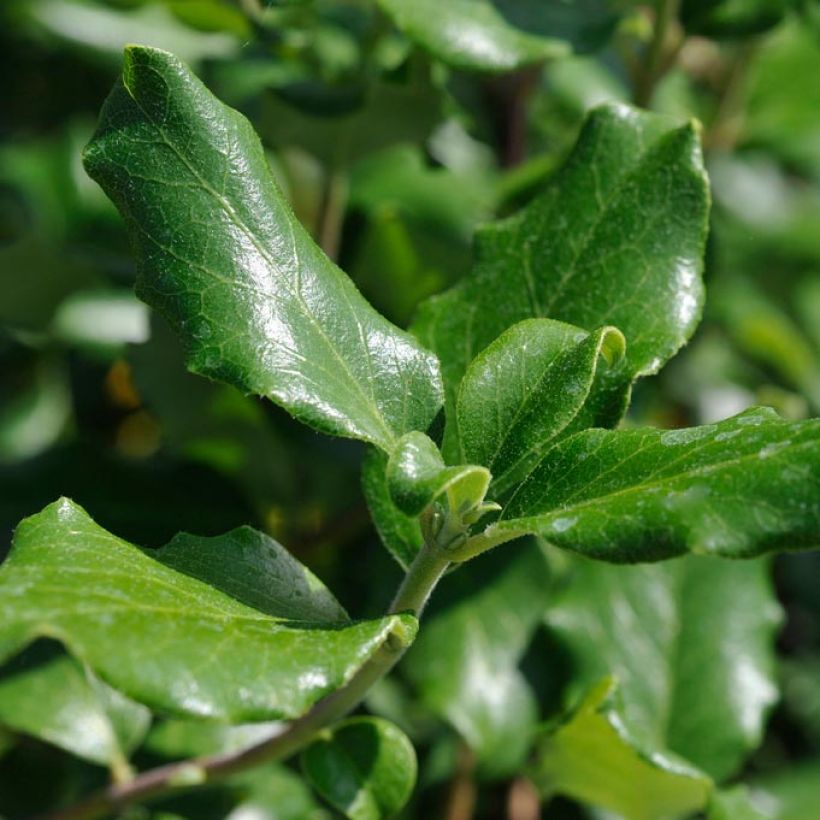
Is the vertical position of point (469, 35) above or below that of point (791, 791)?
above

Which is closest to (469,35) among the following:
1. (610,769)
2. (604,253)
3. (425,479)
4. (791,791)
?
(604,253)

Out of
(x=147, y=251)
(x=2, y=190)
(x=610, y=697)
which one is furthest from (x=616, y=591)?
(x=2, y=190)

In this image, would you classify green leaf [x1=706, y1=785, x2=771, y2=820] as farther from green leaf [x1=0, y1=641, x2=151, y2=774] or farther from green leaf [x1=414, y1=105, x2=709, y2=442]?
green leaf [x1=0, y1=641, x2=151, y2=774]

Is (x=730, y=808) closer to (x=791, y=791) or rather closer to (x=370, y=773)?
(x=370, y=773)

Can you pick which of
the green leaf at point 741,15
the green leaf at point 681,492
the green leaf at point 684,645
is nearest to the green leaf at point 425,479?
the green leaf at point 681,492

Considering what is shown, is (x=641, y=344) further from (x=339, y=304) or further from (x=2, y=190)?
(x=2, y=190)
